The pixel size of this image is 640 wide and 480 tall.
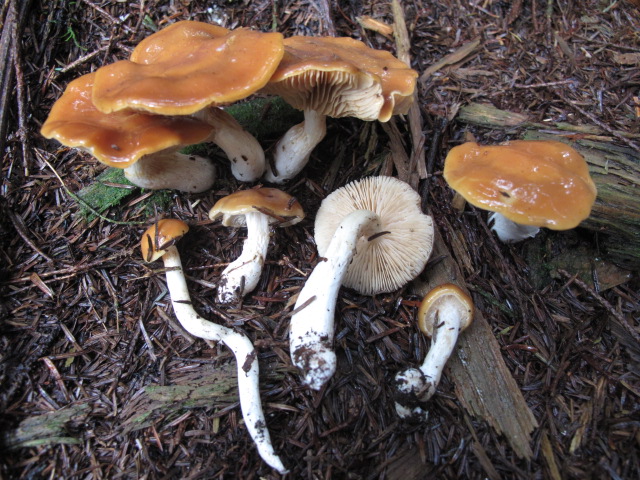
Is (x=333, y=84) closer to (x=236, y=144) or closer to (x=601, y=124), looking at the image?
(x=236, y=144)

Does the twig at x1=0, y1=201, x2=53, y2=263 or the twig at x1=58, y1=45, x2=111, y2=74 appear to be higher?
the twig at x1=58, y1=45, x2=111, y2=74

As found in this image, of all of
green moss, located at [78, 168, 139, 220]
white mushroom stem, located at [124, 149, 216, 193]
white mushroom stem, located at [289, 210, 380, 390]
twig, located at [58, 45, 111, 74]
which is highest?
twig, located at [58, 45, 111, 74]

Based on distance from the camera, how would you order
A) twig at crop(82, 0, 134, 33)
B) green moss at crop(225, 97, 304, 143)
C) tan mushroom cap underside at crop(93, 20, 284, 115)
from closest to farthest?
tan mushroom cap underside at crop(93, 20, 284, 115) < green moss at crop(225, 97, 304, 143) < twig at crop(82, 0, 134, 33)

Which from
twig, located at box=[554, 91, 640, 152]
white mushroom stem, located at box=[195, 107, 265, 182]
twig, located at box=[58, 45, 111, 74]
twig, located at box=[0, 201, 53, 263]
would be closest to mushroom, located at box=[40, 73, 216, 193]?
white mushroom stem, located at box=[195, 107, 265, 182]

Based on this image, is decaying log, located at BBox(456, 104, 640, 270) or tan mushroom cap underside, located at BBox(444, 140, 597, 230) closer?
tan mushroom cap underside, located at BBox(444, 140, 597, 230)

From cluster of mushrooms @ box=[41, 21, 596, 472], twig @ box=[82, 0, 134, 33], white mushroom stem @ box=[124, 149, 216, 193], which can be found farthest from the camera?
twig @ box=[82, 0, 134, 33]

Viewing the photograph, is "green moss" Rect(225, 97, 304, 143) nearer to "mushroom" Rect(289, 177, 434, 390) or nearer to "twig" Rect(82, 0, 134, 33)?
"mushroom" Rect(289, 177, 434, 390)

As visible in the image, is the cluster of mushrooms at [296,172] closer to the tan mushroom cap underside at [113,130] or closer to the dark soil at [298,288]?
the tan mushroom cap underside at [113,130]
